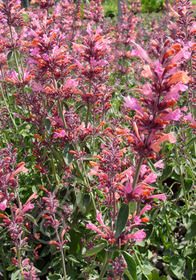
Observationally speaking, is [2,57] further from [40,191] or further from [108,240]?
[108,240]

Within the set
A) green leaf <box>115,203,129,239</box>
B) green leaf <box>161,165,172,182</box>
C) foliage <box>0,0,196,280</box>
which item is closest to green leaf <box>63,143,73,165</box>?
foliage <box>0,0,196,280</box>

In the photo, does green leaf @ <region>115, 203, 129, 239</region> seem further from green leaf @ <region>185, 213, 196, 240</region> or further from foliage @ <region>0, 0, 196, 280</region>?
green leaf @ <region>185, 213, 196, 240</region>

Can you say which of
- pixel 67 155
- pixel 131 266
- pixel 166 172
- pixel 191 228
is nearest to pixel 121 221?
pixel 131 266

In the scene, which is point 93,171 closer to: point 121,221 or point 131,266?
point 121,221

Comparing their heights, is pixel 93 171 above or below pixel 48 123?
below

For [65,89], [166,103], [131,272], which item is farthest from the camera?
[65,89]

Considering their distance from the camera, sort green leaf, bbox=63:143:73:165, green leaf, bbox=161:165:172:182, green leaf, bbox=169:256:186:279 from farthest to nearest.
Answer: green leaf, bbox=161:165:172:182 → green leaf, bbox=169:256:186:279 → green leaf, bbox=63:143:73:165

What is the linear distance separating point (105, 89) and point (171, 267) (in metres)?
2.14

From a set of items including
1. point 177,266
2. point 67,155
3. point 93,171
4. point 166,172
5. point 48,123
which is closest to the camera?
point 93,171

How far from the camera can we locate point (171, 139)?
157cm

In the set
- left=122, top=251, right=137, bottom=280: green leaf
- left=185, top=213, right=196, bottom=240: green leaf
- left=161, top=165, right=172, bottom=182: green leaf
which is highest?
left=122, top=251, right=137, bottom=280: green leaf

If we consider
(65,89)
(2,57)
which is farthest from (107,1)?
(65,89)

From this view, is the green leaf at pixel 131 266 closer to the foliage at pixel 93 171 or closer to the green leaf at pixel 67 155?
the foliage at pixel 93 171

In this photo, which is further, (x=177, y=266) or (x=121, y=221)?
(x=177, y=266)
